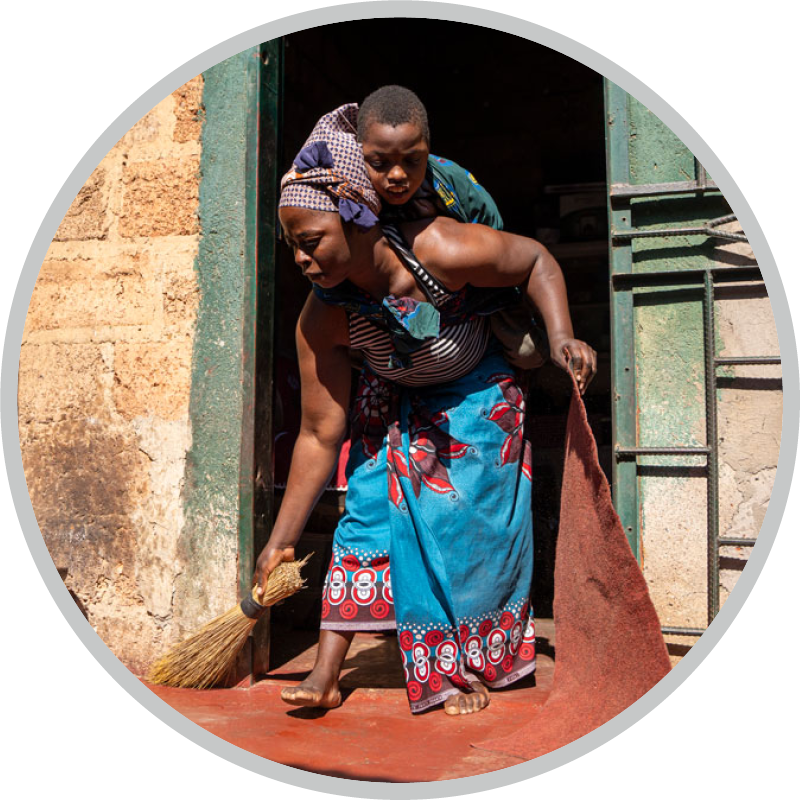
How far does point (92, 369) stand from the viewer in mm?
3268

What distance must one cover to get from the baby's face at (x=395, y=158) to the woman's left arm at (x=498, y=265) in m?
0.20

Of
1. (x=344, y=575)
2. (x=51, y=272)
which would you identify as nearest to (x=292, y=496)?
(x=344, y=575)

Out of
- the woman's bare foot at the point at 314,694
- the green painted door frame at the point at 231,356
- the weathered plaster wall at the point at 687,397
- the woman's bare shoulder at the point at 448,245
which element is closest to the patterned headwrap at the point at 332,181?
the woman's bare shoulder at the point at 448,245

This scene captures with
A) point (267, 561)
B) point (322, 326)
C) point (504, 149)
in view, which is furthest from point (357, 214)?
A: point (504, 149)

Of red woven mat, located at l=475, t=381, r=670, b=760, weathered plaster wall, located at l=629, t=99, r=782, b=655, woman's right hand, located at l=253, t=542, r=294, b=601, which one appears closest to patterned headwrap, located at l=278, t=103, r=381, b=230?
red woven mat, located at l=475, t=381, r=670, b=760

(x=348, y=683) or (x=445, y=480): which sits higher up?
(x=445, y=480)

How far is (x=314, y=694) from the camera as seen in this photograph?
274 centimetres

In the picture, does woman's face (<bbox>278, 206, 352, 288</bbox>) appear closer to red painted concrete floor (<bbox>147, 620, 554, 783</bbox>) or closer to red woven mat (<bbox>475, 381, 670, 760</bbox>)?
red woven mat (<bbox>475, 381, 670, 760</bbox>)

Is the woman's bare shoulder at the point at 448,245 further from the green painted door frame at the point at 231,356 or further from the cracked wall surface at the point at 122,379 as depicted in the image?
the cracked wall surface at the point at 122,379

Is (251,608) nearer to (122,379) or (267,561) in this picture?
(267,561)

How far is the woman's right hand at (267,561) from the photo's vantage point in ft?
9.44

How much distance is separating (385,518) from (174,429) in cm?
89

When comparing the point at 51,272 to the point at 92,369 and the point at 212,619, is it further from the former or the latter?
the point at 212,619

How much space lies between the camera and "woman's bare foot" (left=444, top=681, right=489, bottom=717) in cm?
275
